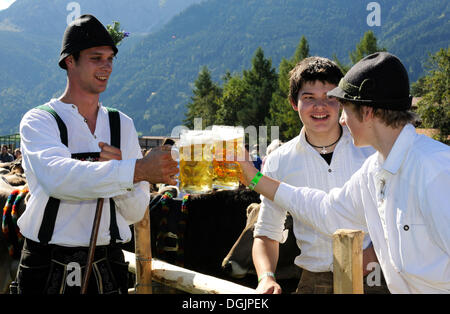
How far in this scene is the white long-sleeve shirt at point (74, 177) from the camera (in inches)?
79.7

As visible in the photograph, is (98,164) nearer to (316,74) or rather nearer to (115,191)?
(115,191)

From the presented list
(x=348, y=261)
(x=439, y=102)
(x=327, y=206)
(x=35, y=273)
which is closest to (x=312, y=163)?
(x=327, y=206)

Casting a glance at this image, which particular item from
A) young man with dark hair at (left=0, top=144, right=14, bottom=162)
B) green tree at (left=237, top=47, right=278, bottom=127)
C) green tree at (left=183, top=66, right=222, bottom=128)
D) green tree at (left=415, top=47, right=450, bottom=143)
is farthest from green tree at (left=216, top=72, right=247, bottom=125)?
young man with dark hair at (left=0, top=144, right=14, bottom=162)

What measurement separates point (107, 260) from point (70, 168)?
2.81 ft

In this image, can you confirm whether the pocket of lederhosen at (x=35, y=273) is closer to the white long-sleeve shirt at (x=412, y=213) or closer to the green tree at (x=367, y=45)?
the white long-sleeve shirt at (x=412, y=213)

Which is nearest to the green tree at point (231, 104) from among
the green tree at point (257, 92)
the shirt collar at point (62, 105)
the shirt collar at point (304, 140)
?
the green tree at point (257, 92)

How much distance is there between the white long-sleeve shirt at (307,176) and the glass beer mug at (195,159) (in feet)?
2.06

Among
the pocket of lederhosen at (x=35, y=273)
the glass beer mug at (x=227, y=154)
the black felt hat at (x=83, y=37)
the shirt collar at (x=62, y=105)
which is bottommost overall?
the pocket of lederhosen at (x=35, y=273)

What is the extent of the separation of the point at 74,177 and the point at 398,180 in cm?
141

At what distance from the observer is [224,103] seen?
220 ft

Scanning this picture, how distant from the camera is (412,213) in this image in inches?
71.4

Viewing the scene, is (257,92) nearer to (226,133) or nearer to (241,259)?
(241,259)
